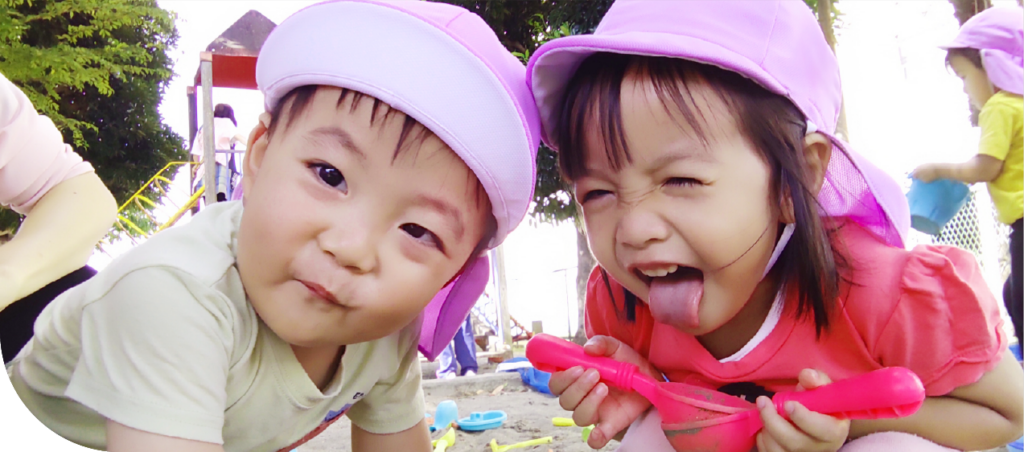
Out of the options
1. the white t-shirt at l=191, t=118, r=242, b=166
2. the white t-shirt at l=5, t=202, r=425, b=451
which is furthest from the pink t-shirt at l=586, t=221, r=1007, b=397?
the white t-shirt at l=191, t=118, r=242, b=166

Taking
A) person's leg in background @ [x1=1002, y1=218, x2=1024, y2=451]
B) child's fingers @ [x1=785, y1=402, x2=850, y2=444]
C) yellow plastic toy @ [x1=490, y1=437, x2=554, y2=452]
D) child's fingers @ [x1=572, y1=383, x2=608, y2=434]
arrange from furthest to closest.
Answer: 1. yellow plastic toy @ [x1=490, y1=437, x2=554, y2=452]
2. person's leg in background @ [x1=1002, y1=218, x2=1024, y2=451]
3. child's fingers @ [x1=572, y1=383, x2=608, y2=434]
4. child's fingers @ [x1=785, y1=402, x2=850, y2=444]

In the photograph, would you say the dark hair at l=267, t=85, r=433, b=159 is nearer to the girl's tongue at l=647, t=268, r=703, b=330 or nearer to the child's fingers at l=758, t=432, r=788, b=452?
the girl's tongue at l=647, t=268, r=703, b=330

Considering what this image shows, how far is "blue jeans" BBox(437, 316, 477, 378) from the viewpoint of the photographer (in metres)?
2.60

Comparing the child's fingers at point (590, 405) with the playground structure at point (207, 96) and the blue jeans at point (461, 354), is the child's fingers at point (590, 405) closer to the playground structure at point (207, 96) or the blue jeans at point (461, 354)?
the playground structure at point (207, 96)

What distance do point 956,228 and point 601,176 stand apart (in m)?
0.67

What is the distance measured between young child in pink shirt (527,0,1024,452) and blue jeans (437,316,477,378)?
1.93 meters

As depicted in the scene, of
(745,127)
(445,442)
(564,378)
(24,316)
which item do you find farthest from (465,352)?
(745,127)

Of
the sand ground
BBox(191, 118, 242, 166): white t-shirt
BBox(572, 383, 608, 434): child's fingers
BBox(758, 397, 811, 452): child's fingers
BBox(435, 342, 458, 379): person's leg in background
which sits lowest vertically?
BBox(435, 342, 458, 379): person's leg in background

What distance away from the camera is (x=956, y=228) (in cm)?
95

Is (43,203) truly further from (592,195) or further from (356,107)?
(592,195)

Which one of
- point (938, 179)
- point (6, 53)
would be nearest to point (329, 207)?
point (6, 53)

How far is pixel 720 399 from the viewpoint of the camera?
0.66 m

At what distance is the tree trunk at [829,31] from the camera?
75 cm

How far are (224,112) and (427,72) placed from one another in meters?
0.24
